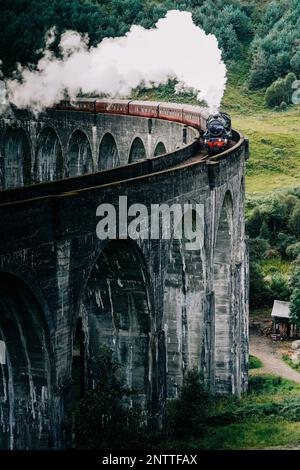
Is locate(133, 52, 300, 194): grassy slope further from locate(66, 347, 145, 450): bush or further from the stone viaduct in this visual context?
locate(66, 347, 145, 450): bush


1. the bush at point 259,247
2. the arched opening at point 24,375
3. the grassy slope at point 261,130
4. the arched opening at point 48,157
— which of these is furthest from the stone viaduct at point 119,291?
the grassy slope at point 261,130

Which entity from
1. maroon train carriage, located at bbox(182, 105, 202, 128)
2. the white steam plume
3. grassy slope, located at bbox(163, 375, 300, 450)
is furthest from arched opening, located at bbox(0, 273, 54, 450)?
the white steam plume

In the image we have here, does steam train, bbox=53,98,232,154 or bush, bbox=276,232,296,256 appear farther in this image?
bush, bbox=276,232,296,256

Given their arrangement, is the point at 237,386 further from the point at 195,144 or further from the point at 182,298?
the point at 195,144

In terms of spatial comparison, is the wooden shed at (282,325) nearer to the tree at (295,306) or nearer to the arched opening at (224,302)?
the tree at (295,306)

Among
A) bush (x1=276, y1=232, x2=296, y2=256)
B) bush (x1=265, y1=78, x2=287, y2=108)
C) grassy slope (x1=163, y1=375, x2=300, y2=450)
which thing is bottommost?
grassy slope (x1=163, y1=375, x2=300, y2=450)

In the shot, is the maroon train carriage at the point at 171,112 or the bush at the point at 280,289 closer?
the maroon train carriage at the point at 171,112
